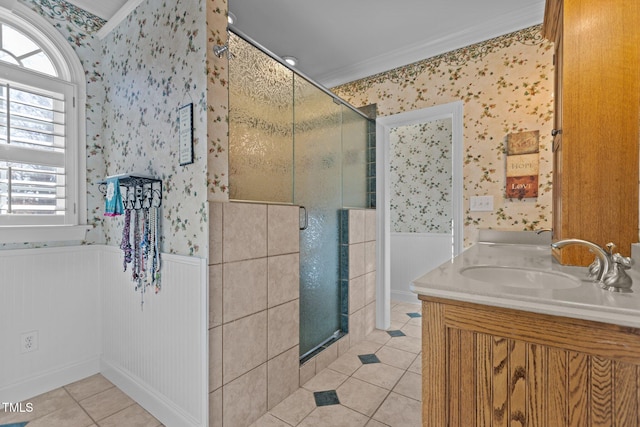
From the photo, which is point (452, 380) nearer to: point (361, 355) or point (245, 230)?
point (245, 230)

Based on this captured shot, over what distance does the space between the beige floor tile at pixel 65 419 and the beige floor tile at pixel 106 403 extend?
31 mm

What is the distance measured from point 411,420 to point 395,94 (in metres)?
2.51

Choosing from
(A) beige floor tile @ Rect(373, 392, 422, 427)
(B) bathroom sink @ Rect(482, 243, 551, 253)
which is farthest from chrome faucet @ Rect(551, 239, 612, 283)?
(A) beige floor tile @ Rect(373, 392, 422, 427)

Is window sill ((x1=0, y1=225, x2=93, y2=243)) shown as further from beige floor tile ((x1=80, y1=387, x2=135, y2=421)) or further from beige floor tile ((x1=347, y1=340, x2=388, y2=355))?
beige floor tile ((x1=347, y1=340, x2=388, y2=355))

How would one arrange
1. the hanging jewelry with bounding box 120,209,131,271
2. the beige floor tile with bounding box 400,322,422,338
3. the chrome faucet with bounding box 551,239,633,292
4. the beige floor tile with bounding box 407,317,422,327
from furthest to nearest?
1. the beige floor tile with bounding box 407,317,422,327
2. the beige floor tile with bounding box 400,322,422,338
3. the hanging jewelry with bounding box 120,209,131,271
4. the chrome faucet with bounding box 551,239,633,292

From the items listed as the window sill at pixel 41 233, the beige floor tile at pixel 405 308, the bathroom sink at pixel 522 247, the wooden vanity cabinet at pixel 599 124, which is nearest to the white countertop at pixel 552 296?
Result: the wooden vanity cabinet at pixel 599 124

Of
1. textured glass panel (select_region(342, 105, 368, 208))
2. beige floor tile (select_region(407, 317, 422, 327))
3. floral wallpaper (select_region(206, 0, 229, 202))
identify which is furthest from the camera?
beige floor tile (select_region(407, 317, 422, 327))

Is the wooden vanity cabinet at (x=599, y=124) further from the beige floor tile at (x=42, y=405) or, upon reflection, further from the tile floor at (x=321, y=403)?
the beige floor tile at (x=42, y=405)

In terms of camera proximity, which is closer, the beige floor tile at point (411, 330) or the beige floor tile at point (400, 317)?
the beige floor tile at point (411, 330)

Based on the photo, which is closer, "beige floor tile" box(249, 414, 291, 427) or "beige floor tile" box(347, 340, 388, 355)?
"beige floor tile" box(249, 414, 291, 427)

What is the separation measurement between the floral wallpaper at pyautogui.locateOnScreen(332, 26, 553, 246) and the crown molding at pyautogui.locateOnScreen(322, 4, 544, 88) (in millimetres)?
45

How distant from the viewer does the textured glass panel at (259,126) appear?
160 centimetres

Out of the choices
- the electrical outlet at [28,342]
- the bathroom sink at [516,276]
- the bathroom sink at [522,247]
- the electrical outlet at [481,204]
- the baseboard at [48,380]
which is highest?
the electrical outlet at [481,204]

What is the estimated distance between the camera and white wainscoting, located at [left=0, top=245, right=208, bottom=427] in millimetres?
1441
